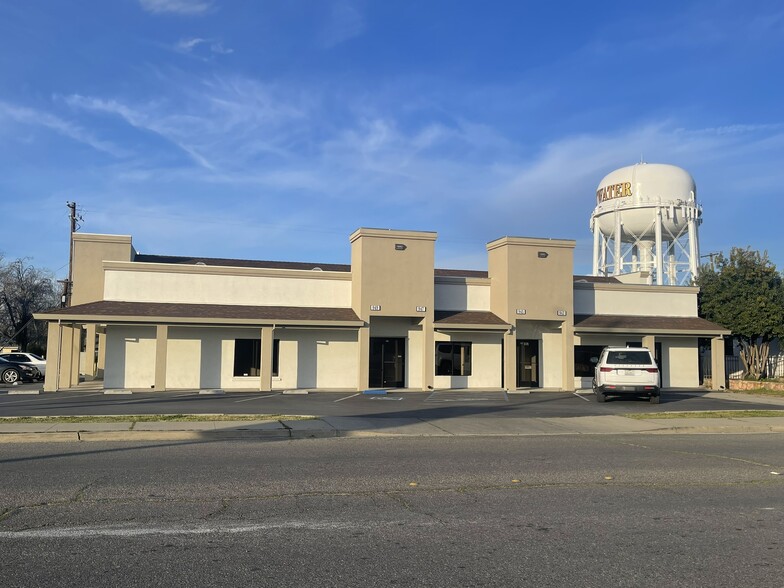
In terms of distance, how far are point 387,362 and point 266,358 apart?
18.2 feet

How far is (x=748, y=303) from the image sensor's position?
107 ft

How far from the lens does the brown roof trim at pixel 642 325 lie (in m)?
31.4

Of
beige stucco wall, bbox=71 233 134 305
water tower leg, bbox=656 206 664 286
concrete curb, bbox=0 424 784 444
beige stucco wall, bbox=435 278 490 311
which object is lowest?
concrete curb, bbox=0 424 784 444

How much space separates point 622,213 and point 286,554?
150 feet

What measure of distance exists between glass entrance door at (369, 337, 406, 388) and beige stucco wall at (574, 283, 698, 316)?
8.48 m

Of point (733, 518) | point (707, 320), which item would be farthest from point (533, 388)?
point (733, 518)

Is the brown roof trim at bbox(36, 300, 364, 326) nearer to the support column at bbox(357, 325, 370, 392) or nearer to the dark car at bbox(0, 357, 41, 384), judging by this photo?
the support column at bbox(357, 325, 370, 392)

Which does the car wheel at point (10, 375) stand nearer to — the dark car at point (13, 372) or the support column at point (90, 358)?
the dark car at point (13, 372)

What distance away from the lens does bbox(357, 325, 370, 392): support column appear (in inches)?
1145

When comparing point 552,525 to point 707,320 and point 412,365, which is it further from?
point 707,320

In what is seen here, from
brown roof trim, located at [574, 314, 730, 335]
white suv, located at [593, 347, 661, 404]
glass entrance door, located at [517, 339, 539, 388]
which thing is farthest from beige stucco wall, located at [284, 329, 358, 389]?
white suv, located at [593, 347, 661, 404]

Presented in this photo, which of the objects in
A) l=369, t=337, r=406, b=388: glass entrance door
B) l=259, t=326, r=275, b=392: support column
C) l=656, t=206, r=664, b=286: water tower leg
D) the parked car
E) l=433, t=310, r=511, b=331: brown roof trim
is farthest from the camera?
l=656, t=206, r=664, b=286: water tower leg

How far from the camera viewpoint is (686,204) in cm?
4722

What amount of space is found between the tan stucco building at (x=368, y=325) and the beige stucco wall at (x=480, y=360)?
1.9 inches
